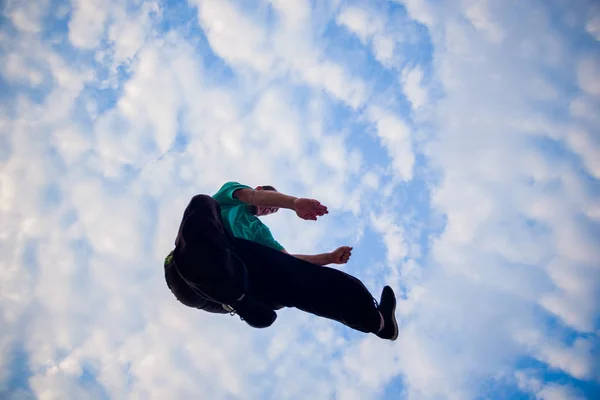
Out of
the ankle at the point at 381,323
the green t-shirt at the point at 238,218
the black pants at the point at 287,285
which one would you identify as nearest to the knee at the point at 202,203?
the black pants at the point at 287,285

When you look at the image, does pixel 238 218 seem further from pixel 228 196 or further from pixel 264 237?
pixel 264 237

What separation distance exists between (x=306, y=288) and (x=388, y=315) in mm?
968

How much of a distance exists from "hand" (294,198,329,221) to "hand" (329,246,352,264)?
0.91m

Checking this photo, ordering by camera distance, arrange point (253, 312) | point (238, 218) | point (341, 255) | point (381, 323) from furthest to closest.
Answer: point (341, 255), point (238, 218), point (381, 323), point (253, 312)

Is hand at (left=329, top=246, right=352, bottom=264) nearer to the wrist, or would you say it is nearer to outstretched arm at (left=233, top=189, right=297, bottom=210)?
the wrist

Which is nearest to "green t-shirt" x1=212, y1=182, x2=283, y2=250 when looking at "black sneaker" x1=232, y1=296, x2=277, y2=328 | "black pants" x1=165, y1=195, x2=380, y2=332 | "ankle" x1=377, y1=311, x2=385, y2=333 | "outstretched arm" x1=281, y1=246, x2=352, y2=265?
"black pants" x1=165, y1=195, x2=380, y2=332

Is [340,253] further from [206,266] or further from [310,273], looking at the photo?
[206,266]

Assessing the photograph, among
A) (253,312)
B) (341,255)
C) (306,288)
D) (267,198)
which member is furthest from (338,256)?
(253,312)

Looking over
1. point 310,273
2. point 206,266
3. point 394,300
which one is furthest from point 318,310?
point 206,266

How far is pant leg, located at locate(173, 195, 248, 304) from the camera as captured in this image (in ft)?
8.54

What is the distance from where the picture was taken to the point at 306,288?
3.22 metres

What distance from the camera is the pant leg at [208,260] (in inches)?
102

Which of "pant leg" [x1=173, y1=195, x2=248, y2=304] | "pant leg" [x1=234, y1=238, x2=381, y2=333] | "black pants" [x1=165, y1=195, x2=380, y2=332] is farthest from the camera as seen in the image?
"pant leg" [x1=234, y1=238, x2=381, y2=333]

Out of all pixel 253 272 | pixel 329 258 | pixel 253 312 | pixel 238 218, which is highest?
pixel 329 258
